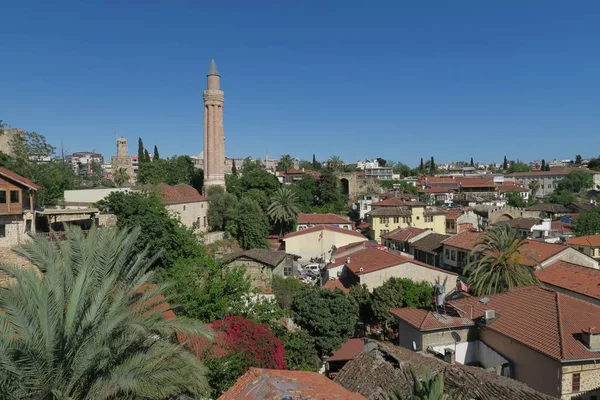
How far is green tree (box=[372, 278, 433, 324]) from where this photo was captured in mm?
25609

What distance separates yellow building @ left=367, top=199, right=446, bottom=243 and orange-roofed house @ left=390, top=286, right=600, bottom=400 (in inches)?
1350

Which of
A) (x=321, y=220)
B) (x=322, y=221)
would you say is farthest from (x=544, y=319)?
(x=321, y=220)

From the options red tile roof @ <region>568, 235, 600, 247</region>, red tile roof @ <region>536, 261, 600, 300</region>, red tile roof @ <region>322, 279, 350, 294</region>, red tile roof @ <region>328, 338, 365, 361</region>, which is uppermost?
red tile roof @ <region>568, 235, 600, 247</region>

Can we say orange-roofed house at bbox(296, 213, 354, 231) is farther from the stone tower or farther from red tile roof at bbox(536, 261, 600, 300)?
red tile roof at bbox(536, 261, 600, 300)

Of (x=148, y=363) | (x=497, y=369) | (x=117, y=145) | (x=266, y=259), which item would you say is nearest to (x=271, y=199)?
(x=266, y=259)

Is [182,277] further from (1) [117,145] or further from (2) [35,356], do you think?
(1) [117,145]

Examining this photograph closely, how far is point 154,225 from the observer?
26.5 m

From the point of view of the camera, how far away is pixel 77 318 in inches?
304

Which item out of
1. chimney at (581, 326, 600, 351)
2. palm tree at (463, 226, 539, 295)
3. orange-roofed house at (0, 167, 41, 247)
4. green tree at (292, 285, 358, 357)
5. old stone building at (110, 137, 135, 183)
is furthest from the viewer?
old stone building at (110, 137, 135, 183)

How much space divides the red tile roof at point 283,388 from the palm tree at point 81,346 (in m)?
1.14

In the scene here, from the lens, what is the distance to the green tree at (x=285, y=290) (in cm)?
2867

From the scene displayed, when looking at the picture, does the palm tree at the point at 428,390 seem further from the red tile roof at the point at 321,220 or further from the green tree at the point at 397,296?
the red tile roof at the point at 321,220

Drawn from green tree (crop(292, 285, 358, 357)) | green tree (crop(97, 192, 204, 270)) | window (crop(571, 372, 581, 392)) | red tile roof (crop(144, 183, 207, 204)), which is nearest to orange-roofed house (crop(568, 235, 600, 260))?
green tree (crop(292, 285, 358, 357))

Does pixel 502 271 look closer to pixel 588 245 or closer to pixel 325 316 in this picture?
pixel 325 316
